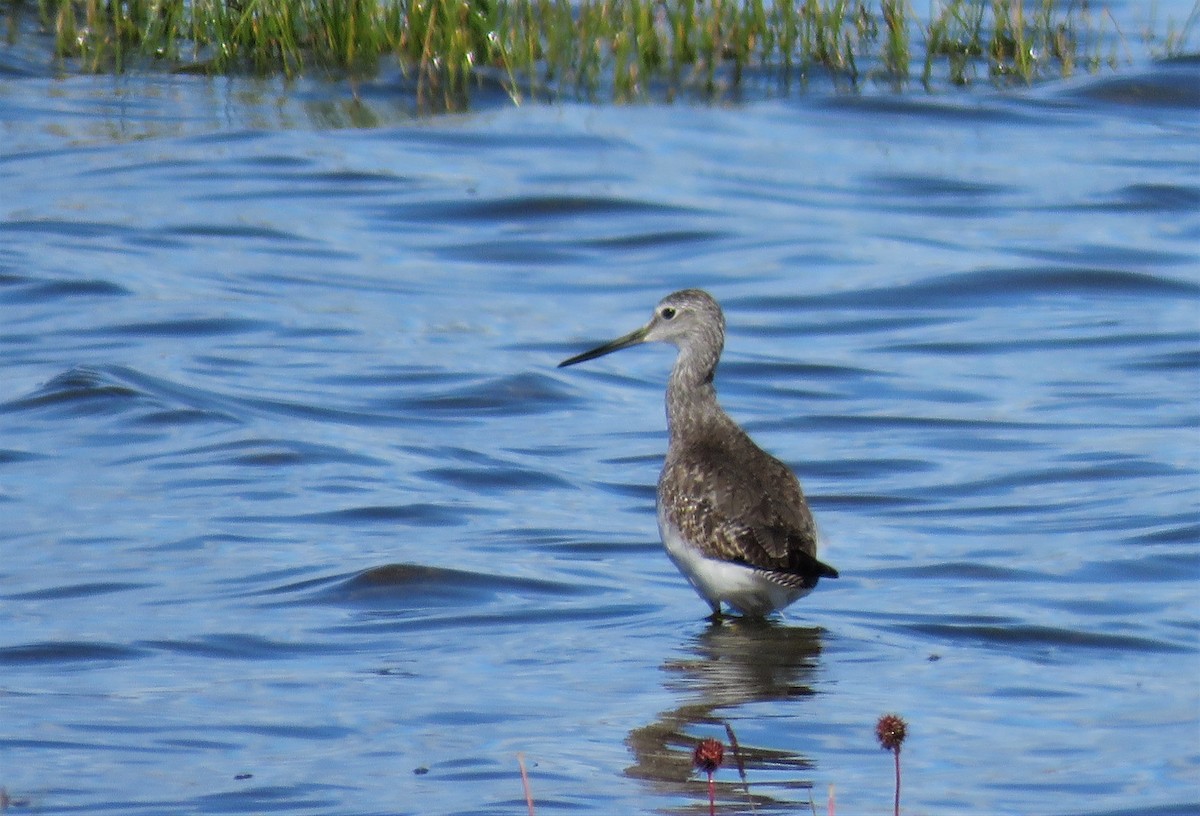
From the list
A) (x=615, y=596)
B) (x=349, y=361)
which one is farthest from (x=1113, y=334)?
(x=615, y=596)

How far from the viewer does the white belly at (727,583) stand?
7301mm

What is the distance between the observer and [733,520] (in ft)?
24.2

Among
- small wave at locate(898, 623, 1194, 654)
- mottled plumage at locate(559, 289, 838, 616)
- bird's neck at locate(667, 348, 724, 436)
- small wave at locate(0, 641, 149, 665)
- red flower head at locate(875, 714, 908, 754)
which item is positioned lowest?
small wave at locate(898, 623, 1194, 654)

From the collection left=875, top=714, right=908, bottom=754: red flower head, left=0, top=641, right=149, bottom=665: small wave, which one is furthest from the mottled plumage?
left=875, top=714, right=908, bottom=754: red flower head

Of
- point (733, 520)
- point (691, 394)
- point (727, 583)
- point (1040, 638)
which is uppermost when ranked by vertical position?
point (691, 394)

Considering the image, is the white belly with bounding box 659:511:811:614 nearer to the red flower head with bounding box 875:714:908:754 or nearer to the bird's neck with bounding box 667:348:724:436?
the bird's neck with bounding box 667:348:724:436

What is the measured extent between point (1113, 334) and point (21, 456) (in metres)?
5.81

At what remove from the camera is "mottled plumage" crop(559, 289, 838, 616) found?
725cm

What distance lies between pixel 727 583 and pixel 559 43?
10039mm

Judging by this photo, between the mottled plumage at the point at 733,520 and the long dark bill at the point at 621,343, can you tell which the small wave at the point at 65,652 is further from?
the long dark bill at the point at 621,343

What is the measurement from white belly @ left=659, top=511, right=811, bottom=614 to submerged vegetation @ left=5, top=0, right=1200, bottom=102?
30.3 feet

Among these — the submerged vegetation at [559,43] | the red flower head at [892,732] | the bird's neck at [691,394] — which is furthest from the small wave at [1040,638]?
the submerged vegetation at [559,43]

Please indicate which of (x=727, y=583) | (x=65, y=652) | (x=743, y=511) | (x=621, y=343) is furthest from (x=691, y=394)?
(x=65, y=652)

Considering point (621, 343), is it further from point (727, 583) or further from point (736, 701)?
point (736, 701)
